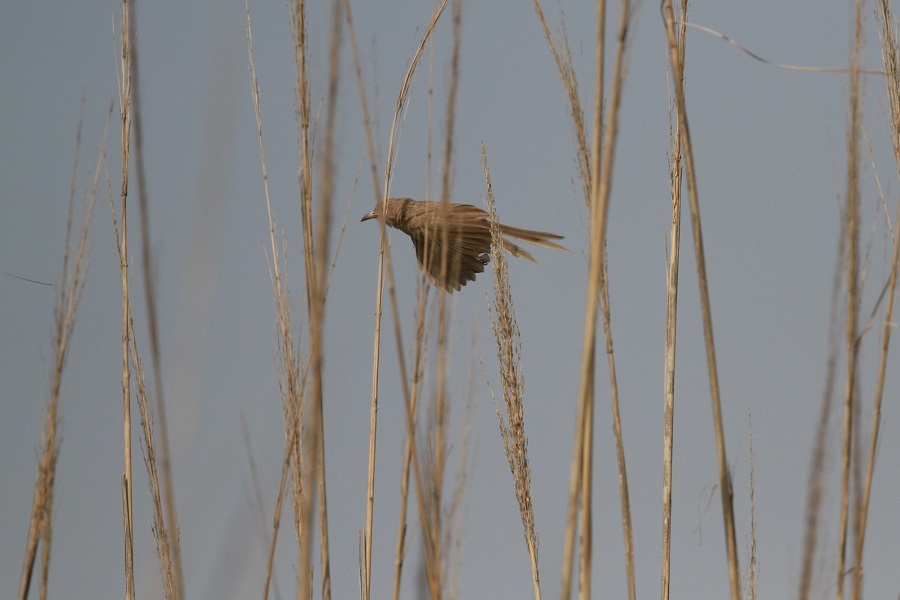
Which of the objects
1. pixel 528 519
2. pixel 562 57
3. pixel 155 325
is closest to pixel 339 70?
pixel 155 325

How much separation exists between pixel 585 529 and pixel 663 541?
83cm

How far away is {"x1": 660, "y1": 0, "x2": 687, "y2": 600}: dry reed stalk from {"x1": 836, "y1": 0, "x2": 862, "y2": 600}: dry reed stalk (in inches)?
20.7

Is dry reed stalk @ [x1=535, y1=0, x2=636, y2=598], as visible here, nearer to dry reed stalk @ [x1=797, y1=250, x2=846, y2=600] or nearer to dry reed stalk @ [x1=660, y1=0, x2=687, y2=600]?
dry reed stalk @ [x1=797, y1=250, x2=846, y2=600]

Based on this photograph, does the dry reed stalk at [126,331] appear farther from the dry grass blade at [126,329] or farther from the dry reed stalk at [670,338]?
the dry reed stalk at [670,338]

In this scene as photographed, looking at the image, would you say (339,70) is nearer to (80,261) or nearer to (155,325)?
(155,325)

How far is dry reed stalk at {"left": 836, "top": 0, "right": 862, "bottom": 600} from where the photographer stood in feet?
3.20

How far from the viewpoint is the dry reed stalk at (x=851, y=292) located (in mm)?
975

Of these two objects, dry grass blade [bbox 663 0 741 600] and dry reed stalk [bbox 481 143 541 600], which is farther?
dry reed stalk [bbox 481 143 541 600]

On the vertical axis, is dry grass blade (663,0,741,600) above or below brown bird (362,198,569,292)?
below

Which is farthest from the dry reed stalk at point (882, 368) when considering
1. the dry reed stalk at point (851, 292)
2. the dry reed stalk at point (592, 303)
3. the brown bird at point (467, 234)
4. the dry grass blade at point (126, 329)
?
the dry grass blade at point (126, 329)

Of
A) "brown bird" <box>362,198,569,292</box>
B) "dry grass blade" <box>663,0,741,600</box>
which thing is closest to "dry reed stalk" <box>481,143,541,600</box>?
"brown bird" <box>362,198,569,292</box>

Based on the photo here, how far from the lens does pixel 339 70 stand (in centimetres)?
78

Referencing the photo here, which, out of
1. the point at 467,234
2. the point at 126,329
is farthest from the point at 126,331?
the point at 467,234

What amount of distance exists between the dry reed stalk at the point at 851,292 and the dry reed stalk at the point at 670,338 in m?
0.53
